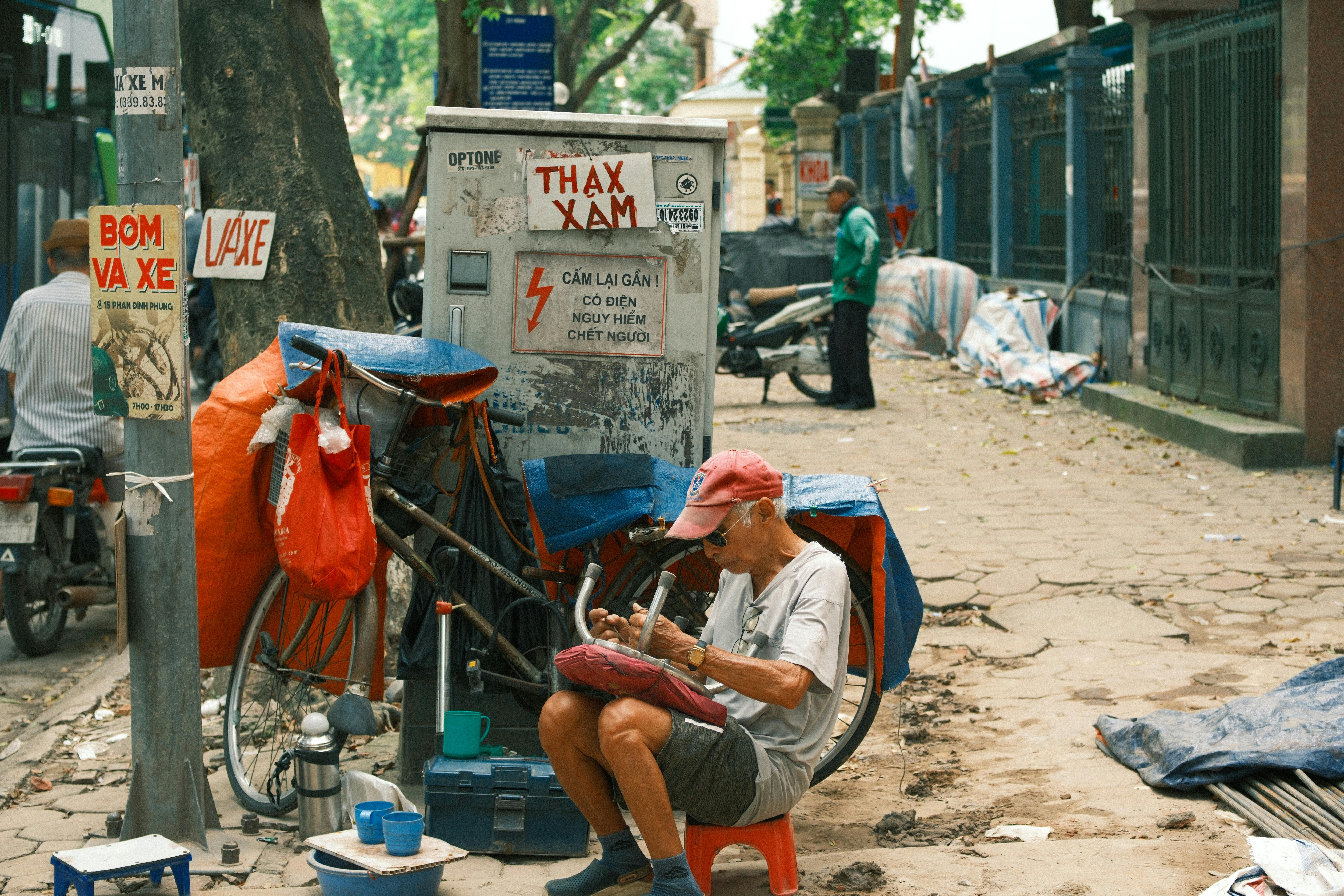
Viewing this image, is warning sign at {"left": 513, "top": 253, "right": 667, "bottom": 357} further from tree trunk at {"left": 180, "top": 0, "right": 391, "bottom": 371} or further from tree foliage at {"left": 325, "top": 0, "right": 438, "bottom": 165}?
tree foliage at {"left": 325, "top": 0, "right": 438, "bottom": 165}

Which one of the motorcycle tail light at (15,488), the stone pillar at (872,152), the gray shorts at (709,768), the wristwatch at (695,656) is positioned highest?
the stone pillar at (872,152)

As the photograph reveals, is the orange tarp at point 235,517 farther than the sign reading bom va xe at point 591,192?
No

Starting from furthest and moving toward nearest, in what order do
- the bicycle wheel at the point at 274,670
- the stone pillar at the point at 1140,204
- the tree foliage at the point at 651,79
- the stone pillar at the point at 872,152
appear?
1. the tree foliage at the point at 651,79
2. the stone pillar at the point at 872,152
3. the stone pillar at the point at 1140,204
4. the bicycle wheel at the point at 274,670

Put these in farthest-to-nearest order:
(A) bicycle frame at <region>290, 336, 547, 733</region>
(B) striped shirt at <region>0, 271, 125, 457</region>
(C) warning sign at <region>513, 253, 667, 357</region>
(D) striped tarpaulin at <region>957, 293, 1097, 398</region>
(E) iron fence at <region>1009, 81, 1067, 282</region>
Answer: (E) iron fence at <region>1009, 81, 1067, 282</region>
(D) striped tarpaulin at <region>957, 293, 1097, 398</region>
(B) striped shirt at <region>0, 271, 125, 457</region>
(C) warning sign at <region>513, 253, 667, 357</region>
(A) bicycle frame at <region>290, 336, 547, 733</region>

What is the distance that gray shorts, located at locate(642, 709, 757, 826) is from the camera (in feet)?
11.4

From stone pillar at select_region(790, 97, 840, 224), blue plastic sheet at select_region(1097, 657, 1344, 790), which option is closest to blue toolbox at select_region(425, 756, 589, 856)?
blue plastic sheet at select_region(1097, 657, 1344, 790)

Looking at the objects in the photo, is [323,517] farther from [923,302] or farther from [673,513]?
[923,302]

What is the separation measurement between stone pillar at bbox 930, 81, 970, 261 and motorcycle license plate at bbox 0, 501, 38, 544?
15.7 meters

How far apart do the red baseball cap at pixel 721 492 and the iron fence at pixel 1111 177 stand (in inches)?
410

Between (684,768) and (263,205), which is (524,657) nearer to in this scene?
(684,768)

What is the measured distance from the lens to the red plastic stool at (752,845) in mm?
3625

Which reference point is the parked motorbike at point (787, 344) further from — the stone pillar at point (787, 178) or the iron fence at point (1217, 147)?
the stone pillar at point (787, 178)

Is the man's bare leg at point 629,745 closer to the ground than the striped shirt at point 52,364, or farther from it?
closer to the ground

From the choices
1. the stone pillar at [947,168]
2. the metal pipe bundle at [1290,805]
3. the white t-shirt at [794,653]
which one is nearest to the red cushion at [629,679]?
the white t-shirt at [794,653]
